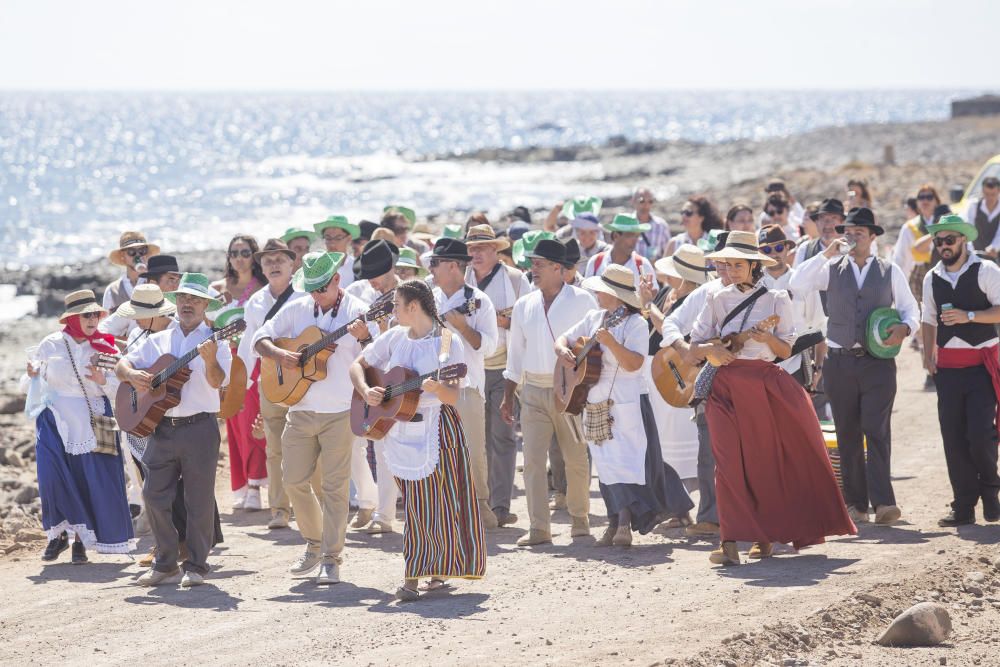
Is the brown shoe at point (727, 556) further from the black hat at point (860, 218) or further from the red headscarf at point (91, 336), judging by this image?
the red headscarf at point (91, 336)

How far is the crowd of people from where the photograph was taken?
9227 millimetres

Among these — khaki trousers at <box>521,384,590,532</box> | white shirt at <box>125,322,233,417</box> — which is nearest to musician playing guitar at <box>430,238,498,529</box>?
khaki trousers at <box>521,384,590,532</box>

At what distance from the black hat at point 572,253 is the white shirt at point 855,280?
1.58m

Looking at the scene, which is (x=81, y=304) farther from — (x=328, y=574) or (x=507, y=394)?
(x=507, y=394)

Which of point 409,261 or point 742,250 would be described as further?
point 409,261

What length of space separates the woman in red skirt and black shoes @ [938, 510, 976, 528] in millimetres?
1280

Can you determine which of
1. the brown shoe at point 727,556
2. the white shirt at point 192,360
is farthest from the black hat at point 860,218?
the white shirt at point 192,360

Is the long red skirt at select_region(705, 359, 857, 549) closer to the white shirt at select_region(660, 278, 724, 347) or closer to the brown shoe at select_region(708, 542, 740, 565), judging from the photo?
the brown shoe at select_region(708, 542, 740, 565)

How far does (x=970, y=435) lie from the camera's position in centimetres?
1039

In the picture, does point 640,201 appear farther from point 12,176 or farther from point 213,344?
point 12,176

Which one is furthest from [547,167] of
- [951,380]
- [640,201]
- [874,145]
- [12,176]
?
[951,380]

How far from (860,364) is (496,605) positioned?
3263 mm

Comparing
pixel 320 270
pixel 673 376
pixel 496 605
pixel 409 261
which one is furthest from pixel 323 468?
pixel 409 261

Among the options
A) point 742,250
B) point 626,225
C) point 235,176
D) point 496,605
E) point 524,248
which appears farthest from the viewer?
point 235,176
